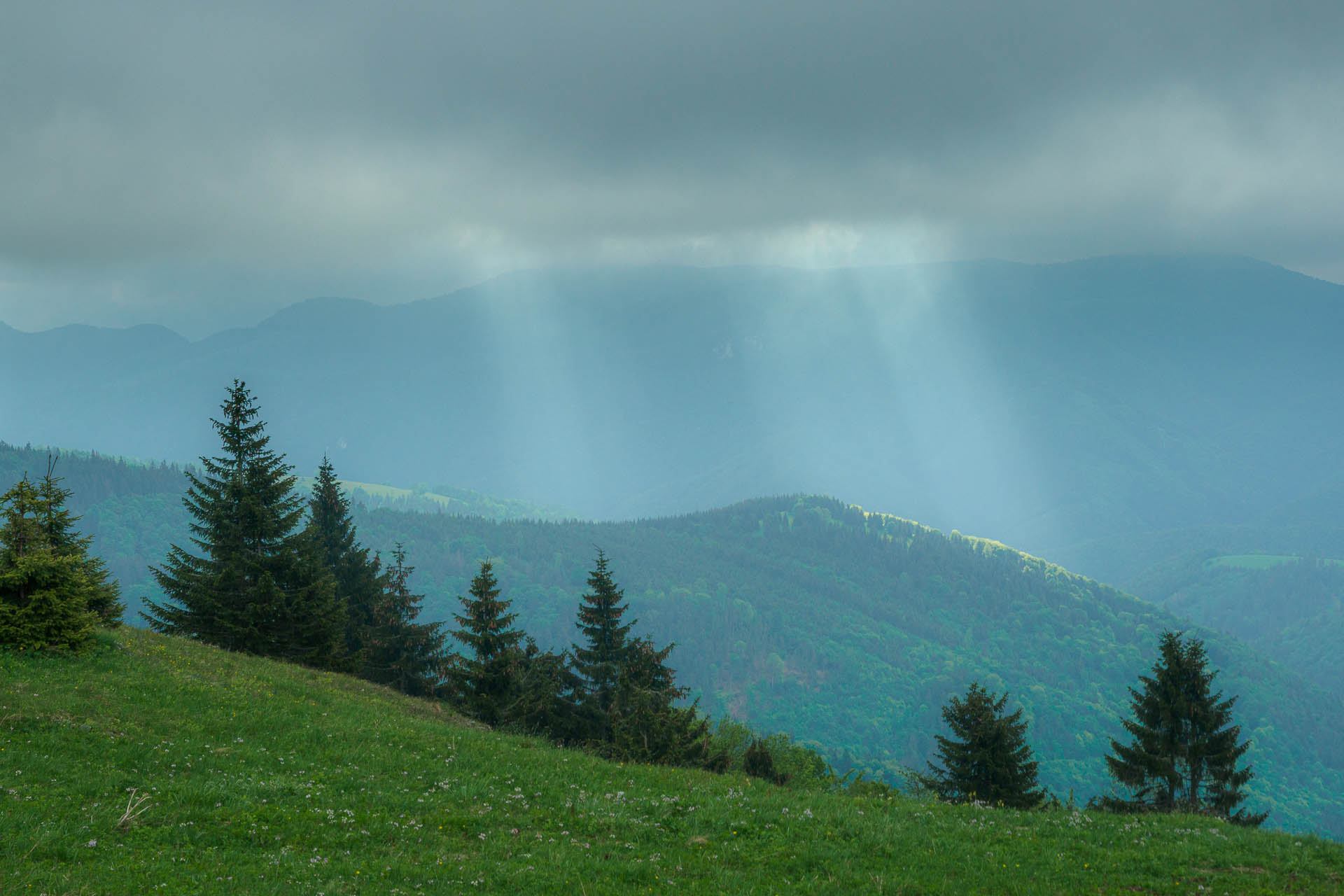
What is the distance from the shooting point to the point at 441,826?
15430 millimetres

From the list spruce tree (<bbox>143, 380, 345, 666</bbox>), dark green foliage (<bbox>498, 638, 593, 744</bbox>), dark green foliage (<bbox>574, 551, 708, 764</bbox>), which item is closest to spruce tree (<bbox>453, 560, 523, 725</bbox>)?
dark green foliage (<bbox>498, 638, 593, 744</bbox>)

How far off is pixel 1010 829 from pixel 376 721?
18.2 meters

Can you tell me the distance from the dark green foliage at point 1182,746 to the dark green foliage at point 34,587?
39.9m

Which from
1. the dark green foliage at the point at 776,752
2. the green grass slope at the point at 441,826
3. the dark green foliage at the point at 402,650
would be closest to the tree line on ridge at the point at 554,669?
the dark green foliage at the point at 402,650

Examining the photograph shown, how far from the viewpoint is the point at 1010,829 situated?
17.0 metres

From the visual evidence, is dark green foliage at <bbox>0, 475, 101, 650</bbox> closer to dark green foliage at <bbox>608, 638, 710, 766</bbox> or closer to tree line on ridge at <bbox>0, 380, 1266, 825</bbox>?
tree line on ridge at <bbox>0, 380, 1266, 825</bbox>

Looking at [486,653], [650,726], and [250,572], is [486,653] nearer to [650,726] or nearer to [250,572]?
[650,726]

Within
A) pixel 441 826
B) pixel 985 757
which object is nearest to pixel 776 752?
pixel 985 757

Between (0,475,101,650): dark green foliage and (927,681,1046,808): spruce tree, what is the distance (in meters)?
35.3

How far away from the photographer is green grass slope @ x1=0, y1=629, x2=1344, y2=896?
1282 centimetres

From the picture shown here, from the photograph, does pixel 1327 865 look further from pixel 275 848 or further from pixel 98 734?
pixel 98 734

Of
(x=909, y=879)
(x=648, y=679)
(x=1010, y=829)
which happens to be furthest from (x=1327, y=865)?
(x=648, y=679)

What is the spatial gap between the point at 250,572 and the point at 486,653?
12.8m

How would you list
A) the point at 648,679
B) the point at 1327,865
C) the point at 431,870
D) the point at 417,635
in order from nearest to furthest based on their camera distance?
the point at 431,870, the point at 1327,865, the point at 648,679, the point at 417,635
